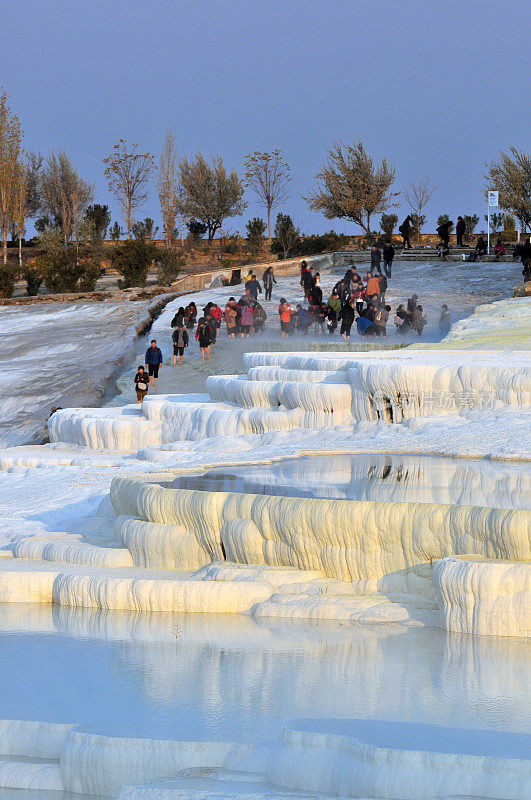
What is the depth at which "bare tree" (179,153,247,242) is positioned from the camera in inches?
1900

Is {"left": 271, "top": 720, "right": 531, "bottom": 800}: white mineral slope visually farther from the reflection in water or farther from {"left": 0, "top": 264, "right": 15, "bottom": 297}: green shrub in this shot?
{"left": 0, "top": 264, "right": 15, "bottom": 297}: green shrub

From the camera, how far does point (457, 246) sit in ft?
115

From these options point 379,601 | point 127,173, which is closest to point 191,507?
point 379,601

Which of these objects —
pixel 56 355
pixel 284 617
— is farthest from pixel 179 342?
pixel 284 617

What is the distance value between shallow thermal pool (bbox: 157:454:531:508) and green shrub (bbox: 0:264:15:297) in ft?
90.4

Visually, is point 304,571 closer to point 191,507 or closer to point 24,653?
point 191,507

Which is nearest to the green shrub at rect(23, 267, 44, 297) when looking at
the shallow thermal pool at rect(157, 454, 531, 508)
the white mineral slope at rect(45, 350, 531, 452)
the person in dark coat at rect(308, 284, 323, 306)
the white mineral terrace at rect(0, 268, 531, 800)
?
the person in dark coat at rect(308, 284, 323, 306)

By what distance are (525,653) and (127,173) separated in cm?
4741

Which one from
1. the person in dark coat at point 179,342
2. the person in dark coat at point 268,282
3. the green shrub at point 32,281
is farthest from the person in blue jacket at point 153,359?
the green shrub at point 32,281

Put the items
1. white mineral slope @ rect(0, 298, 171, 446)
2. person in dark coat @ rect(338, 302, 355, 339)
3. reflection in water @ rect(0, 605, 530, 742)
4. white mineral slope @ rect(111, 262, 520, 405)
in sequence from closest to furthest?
reflection in water @ rect(0, 605, 530, 742), white mineral slope @ rect(0, 298, 171, 446), white mineral slope @ rect(111, 262, 520, 405), person in dark coat @ rect(338, 302, 355, 339)

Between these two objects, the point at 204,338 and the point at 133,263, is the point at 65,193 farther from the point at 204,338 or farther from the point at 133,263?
the point at 204,338

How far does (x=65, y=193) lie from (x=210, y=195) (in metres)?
8.45

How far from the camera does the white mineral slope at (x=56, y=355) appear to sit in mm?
17875

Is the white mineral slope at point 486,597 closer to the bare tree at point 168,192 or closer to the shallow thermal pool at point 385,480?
the shallow thermal pool at point 385,480
